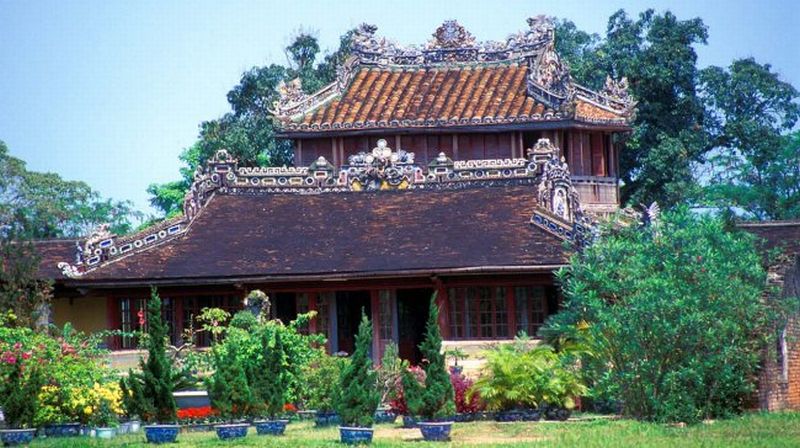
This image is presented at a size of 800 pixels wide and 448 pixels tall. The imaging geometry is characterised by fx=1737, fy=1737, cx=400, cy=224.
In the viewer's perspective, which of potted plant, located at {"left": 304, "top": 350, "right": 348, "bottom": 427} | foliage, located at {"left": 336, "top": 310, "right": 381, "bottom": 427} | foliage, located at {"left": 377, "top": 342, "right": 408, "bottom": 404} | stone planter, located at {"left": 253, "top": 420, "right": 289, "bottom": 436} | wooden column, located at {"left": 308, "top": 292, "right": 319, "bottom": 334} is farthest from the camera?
wooden column, located at {"left": 308, "top": 292, "right": 319, "bottom": 334}

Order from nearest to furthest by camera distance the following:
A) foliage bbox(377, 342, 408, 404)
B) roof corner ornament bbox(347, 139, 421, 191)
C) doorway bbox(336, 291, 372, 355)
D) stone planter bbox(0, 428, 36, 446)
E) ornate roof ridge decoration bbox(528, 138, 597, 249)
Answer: stone planter bbox(0, 428, 36, 446) < foliage bbox(377, 342, 408, 404) < ornate roof ridge decoration bbox(528, 138, 597, 249) < doorway bbox(336, 291, 372, 355) < roof corner ornament bbox(347, 139, 421, 191)

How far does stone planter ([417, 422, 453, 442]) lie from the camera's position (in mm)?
25891

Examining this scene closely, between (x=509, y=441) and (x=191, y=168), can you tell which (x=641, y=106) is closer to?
(x=191, y=168)

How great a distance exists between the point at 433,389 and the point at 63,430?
626 centimetres

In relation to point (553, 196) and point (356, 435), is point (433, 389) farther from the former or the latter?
point (553, 196)

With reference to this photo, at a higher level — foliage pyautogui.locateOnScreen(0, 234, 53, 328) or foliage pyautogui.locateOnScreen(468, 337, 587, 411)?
foliage pyautogui.locateOnScreen(0, 234, 53, 328)

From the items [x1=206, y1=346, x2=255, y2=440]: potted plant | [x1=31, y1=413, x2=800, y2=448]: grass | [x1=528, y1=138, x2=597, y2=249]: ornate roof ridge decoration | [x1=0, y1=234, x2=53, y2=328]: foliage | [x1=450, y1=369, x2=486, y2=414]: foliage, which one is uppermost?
[x1=528, y1=138, x2=597, y2=249]: ornate roof ridge decoration

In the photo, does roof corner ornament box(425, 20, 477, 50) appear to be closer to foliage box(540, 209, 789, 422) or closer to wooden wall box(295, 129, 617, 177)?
wooden wall box(295, 129, 617, 177)

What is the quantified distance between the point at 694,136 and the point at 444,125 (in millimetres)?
11662

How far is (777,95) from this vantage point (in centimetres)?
5406

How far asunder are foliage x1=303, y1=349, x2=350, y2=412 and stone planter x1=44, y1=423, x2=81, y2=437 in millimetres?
4192

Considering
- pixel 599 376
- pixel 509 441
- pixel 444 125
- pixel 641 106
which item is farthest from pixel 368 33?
pixel 509 441

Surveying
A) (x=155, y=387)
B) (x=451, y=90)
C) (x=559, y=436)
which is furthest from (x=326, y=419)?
(x=451, y=90)

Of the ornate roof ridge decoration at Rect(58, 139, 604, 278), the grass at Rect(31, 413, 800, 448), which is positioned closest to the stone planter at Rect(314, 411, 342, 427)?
the grass at Rect(31, 413, 800, 448)
